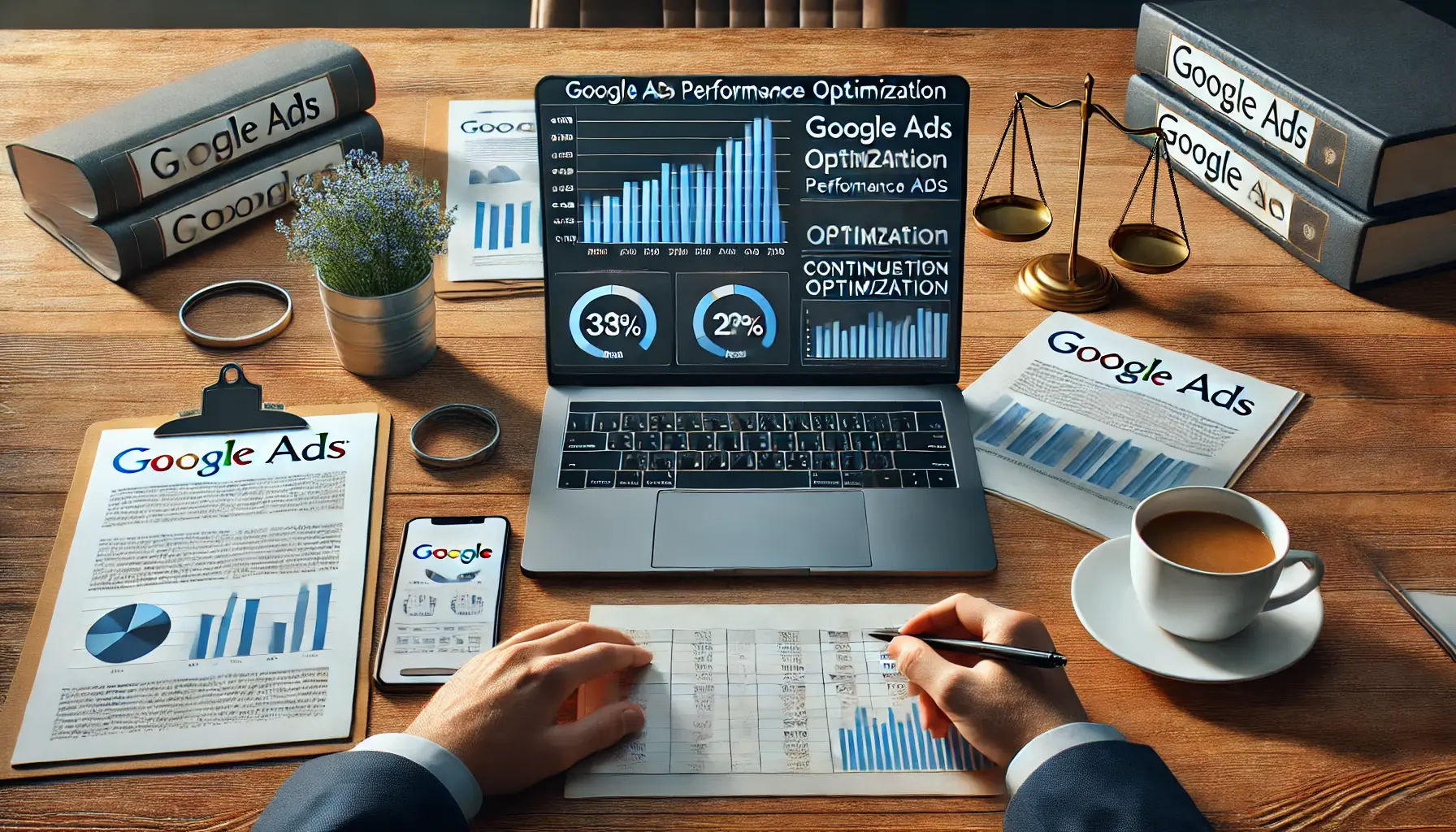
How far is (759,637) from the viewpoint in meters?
0.93

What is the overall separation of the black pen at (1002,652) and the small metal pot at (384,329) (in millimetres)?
585

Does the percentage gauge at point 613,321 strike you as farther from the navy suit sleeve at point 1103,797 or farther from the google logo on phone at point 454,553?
the navy suit sleeve at point 1103,797

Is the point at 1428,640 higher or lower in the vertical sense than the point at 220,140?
lower

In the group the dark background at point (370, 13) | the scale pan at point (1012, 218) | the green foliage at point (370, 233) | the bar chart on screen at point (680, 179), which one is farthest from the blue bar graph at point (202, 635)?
the dark background at point (370, 13)

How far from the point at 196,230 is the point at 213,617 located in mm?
596

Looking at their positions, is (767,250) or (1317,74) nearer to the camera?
(767,250)

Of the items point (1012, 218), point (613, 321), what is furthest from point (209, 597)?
point (1012, 218)

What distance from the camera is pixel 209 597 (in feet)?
3.14

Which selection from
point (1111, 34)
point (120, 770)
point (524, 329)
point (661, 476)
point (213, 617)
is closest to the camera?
point (120, 770)

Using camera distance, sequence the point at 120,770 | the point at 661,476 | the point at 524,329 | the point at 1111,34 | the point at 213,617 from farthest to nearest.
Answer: the point at 1111,34, the point at 524,329, the point at 661,476, the point at 213,617, the point at 120,770

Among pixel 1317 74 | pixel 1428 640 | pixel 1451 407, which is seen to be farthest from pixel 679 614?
pixel 1317 74

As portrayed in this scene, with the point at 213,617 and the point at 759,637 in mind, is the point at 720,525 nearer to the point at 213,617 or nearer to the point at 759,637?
the point at 759,637

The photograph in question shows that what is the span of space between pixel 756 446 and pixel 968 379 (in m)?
0.24

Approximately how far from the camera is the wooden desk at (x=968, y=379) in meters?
0.82
